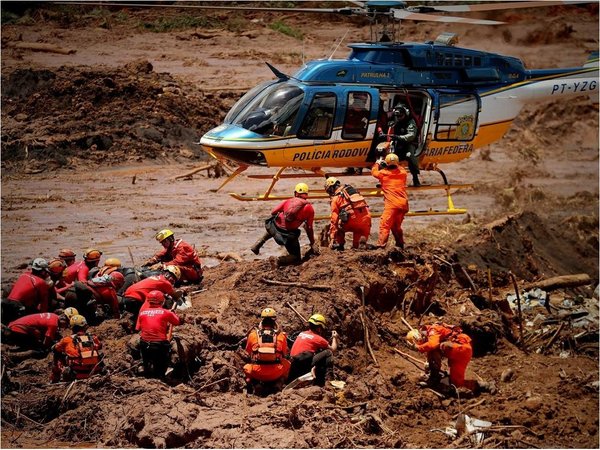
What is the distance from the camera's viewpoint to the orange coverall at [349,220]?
1736cm

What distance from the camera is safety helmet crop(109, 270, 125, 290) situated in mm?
16659

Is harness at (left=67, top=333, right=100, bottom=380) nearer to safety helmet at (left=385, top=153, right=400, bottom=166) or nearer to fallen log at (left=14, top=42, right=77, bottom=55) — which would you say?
safety helmet at (left=385, top=153, right=400, bottom=166)

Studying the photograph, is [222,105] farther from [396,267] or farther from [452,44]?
[396,267]

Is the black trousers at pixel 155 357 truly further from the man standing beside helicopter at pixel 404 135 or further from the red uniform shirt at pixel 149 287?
the man standing beside helicopter at pixel 404 135

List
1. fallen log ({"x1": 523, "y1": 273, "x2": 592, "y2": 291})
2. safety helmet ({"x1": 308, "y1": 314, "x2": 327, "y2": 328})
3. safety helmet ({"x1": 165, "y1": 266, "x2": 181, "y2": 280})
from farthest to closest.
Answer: fallen log ({"x1": 523, "y1": 273, "x2": 592, "y2": 291})
safety helmet ({"x1": 165, "y1": 266, "x2": 181, "y2": 280})
safety helmet ({"x1": 308, "y1": 314, "x2": 327, "y2": 328})

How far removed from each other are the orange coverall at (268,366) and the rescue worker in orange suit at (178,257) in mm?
3391

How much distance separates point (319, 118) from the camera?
1861 centimetres

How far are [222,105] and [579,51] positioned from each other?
1716 centimetres

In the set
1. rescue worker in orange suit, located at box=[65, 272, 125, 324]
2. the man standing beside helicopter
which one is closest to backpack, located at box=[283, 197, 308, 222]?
rescue worker in orange suit, located at box=[65, 272, 125, 324]

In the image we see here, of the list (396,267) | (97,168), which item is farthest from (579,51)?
(396,267)

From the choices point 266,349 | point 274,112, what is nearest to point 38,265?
point 266,349

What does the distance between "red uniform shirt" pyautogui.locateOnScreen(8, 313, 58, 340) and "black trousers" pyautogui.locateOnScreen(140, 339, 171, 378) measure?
189 centimetres

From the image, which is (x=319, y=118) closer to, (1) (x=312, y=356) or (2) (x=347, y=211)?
(2) (x=347, y=211)

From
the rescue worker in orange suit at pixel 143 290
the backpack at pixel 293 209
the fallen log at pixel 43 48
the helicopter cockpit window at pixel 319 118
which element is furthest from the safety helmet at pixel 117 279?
the fallen log at pixel 43 48
